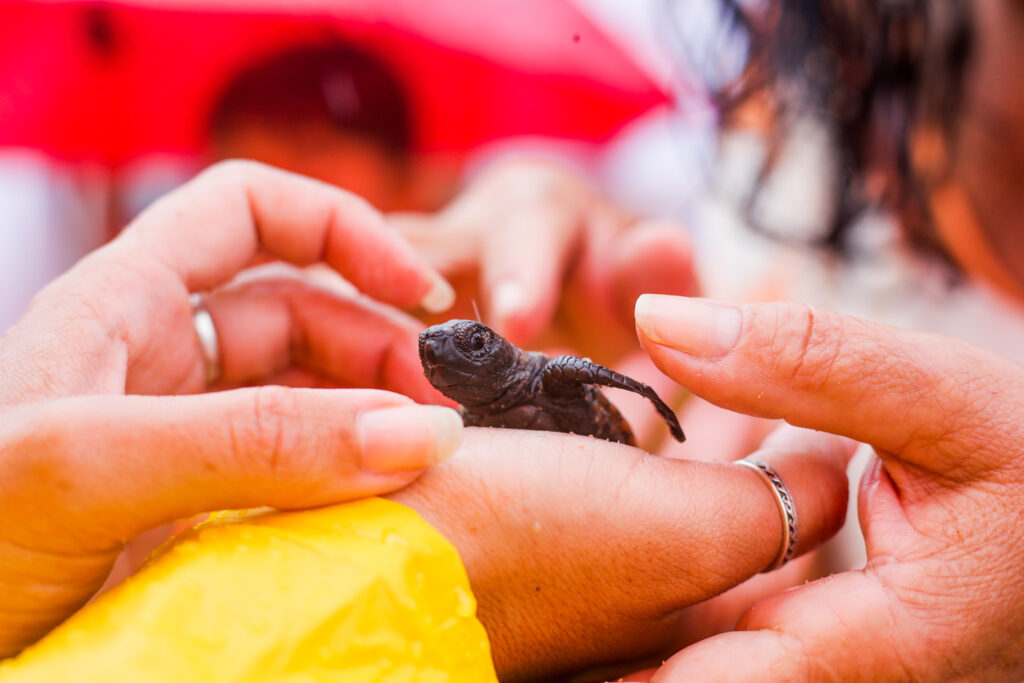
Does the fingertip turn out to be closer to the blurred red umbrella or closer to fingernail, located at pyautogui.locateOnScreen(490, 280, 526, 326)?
fingernail, located at pyautogui.locateOnScreen(490, 280, 526, 326)

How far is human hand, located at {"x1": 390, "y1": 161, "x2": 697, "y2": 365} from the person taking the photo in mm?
1773

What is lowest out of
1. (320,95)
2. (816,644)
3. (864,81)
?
(816,644)

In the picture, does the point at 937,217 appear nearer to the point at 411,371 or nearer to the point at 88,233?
the point at 411,371

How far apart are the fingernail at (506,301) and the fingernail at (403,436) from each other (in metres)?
0.70

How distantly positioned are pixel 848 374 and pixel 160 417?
95 cm

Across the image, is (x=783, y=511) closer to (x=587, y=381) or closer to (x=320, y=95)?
(x=587, y=381)

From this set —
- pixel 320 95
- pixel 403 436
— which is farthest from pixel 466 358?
pixel 320 95

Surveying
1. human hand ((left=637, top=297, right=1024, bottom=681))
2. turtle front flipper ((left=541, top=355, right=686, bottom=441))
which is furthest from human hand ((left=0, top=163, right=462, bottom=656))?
human hand ((left=637, top=297, right=1024, bottom=681))

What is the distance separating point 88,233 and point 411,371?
4.03 feet

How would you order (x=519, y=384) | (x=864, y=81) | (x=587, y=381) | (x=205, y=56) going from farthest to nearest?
1. (x=864, y=81)
2. (x=205, y=56)
3. (x=519, y=384)
4. (x=587, y=381)

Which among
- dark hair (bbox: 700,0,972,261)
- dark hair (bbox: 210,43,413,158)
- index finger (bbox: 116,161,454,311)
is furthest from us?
dark hair (bbox: 700,0,972,261)

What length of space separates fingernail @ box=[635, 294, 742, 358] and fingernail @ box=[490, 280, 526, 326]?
601mm

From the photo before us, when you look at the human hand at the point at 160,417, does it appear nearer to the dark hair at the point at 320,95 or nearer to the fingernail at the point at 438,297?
the fingernail at the point at 438,297

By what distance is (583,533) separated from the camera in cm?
111
